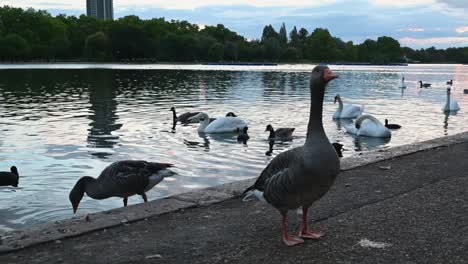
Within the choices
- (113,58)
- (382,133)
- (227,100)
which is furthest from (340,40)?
(382,133)

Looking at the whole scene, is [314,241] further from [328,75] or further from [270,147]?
[270,147]

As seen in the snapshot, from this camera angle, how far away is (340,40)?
622ft

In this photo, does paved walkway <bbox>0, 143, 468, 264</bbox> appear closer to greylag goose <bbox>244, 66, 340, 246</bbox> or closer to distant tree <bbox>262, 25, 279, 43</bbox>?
greylag goose <bbox>244, 66, 340, 246</bbox>

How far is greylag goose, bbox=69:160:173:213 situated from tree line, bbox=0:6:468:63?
120848 millimetres

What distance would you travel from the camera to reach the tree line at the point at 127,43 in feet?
423

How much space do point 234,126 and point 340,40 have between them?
180 m

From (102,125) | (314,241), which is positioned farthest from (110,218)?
(102,125)

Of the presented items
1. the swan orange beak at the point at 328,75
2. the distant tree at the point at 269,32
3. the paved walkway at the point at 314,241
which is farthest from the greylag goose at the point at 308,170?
the distant tree at the point at 269,32

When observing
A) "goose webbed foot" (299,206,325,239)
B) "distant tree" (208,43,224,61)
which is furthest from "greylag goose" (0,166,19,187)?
"distant tree" (208,43,224,61)

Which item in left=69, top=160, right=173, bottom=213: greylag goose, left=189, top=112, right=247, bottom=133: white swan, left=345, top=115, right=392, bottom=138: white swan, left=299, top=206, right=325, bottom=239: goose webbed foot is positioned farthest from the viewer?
left=189, top=112, right=247, bottom=133: white swan

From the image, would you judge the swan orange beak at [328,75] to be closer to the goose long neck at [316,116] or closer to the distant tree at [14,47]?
the goose long neck at [316,116]

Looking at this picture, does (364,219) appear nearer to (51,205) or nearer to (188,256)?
(188,256)

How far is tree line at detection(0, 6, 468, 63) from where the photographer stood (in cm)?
12900

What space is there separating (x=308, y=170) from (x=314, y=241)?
0.86 meters
